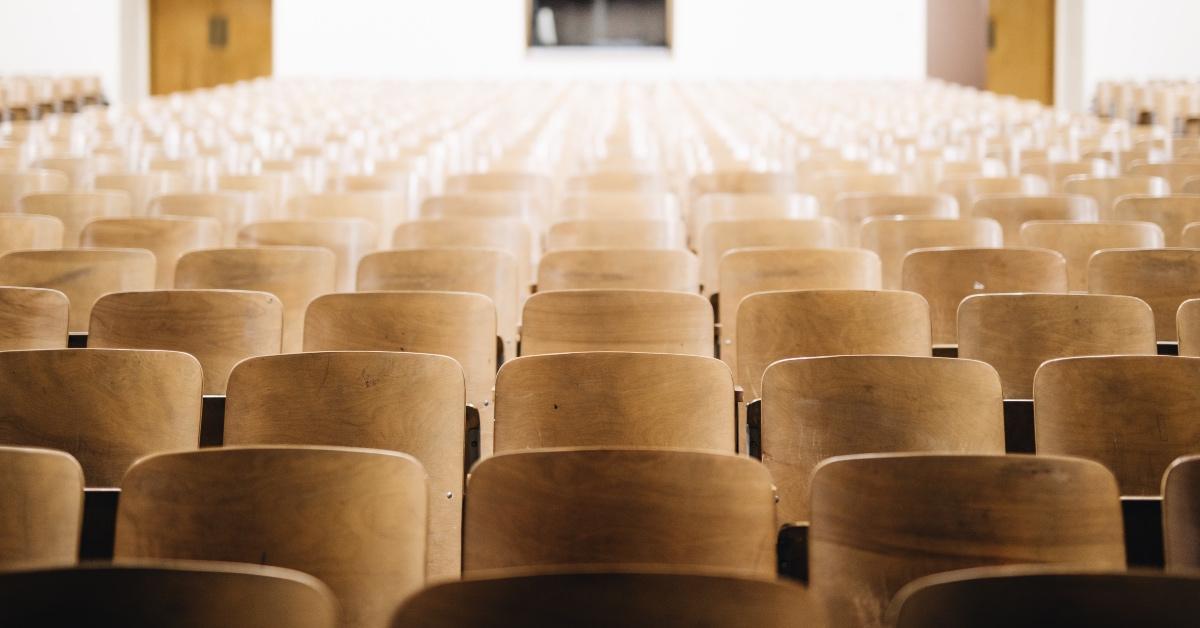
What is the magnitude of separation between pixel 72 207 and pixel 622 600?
3788 millimetres

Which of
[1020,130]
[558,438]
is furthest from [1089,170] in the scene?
[558,438]

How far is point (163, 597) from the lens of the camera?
45.5 inches

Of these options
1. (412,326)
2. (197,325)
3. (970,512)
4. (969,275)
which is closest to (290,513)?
(970,512)

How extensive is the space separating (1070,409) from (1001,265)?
45.1 inches

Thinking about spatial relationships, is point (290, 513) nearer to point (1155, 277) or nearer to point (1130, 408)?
point (1130, 408)

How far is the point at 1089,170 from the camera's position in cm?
544

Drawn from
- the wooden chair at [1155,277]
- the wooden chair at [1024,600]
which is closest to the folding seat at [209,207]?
the wooden chair at [1155,277]

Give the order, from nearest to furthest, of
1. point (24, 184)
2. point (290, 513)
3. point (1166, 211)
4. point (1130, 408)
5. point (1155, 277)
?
point (290, 513), point (1130, 408), point (1155, 277), point (1166, 211), point (24, 184)

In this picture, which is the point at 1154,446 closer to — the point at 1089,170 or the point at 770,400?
the point at 770,400

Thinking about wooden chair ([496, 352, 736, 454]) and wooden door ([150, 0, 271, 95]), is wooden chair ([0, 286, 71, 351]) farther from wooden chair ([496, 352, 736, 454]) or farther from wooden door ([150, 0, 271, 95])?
wooden door ([150, 0, 271, 95])

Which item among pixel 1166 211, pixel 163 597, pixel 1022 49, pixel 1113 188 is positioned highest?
pixel 1022 49

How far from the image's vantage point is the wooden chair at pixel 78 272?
307 cm

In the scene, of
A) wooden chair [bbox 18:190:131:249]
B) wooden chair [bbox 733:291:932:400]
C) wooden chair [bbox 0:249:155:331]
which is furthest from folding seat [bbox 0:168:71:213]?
wooden chair [bbox 733:291:932:400]

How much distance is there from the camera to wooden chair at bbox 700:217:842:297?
3678 millimetres
